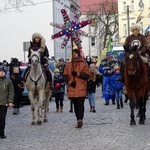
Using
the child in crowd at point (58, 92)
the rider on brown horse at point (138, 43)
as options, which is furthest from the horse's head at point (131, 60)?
the child in crowd at point (58, 92)

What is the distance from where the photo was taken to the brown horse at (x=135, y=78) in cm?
1423

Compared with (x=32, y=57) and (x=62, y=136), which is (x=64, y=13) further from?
(x=62, y=136)

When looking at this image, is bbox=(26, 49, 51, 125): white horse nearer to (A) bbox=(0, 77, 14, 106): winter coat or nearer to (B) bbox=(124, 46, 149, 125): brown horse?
(A) bbox=(0, 77, 14, 106): winter coat

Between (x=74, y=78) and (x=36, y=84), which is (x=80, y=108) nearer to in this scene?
(x=74, y=78)

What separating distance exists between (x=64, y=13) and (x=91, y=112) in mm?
3901

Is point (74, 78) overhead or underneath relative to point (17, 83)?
overhead

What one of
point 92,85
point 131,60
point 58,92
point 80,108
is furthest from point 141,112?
point 58,92

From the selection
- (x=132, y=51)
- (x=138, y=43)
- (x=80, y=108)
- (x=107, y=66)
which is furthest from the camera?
(x=107, y=66)

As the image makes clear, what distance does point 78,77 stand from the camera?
1452 centimetres

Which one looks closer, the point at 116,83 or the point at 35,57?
the point at 35,57

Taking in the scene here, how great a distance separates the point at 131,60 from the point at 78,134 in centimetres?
258

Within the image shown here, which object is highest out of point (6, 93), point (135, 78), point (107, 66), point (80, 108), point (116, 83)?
point (107, 66)

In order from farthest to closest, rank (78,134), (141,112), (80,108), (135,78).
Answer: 1. (141,112)
2. (135,78)
3. (80,108)
4. (78,134)

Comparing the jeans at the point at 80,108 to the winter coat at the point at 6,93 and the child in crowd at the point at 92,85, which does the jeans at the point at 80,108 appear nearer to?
the winter coat at the point at 6,93
